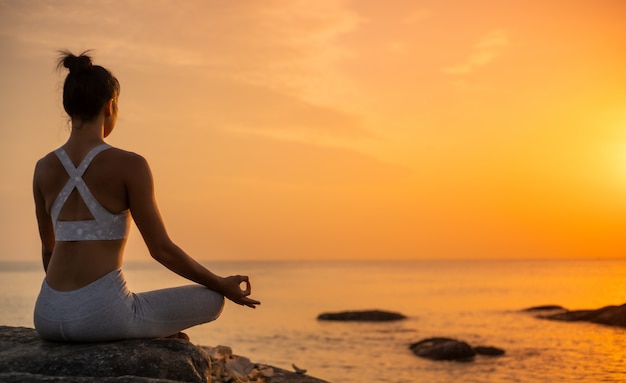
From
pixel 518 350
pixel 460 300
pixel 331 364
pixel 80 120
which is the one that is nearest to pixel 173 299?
pixel 80 120

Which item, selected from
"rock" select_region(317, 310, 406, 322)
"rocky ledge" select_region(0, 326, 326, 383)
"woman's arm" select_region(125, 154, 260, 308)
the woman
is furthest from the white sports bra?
"rock" select_region(317, 310, 406, 322)

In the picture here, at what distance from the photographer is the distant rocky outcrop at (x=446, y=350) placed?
2931 centimetres

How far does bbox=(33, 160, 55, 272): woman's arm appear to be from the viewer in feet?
17.7

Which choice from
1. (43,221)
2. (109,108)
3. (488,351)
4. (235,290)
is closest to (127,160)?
(109,108)

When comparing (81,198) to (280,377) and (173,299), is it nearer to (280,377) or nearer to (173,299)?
(173,299)

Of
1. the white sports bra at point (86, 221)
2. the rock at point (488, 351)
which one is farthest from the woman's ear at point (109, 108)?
the rock at point (488, 351)

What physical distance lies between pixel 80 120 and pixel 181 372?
2034mm

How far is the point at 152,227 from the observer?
Result: 5.20 meters

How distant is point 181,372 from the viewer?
5152 millimetres

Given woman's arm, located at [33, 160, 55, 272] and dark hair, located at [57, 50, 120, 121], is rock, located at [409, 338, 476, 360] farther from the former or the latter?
dark hair, located at [57, 50, 120, 121]

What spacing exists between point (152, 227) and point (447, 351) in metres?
26.0

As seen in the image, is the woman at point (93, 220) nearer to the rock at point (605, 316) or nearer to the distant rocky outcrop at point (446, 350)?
the distant rocky outcrop at point (446, 350)

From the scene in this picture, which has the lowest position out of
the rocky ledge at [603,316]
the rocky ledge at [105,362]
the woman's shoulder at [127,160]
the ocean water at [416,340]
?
the ocean water at [416,340]

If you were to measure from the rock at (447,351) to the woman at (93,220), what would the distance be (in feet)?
84.0
